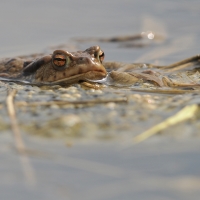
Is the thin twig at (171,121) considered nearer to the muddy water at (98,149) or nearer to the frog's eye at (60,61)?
the muddy water at (98,149)

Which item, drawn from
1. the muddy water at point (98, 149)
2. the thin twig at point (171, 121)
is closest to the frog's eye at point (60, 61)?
the muddy water at point (98, 149)

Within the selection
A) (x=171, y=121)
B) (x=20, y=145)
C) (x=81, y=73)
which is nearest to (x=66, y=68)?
(x=81, y=73)

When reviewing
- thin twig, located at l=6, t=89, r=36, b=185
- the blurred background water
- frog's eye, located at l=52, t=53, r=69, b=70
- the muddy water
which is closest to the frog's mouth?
frog's eye, located at l=52, t=53, r=69, b=70

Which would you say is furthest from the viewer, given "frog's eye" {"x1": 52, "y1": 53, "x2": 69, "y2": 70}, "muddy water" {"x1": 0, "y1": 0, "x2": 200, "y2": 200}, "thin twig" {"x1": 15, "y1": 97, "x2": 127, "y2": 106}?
"frog's eye" {"x1": 52, "y1": 53, "x2": 69, "y2": 70}

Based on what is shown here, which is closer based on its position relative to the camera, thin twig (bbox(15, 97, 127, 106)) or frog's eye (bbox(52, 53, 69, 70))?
thin twig (bbox(15, 97, 127, 106))

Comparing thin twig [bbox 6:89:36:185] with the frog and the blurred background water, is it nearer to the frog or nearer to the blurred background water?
the frog

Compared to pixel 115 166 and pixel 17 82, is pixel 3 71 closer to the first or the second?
pixel 17 82

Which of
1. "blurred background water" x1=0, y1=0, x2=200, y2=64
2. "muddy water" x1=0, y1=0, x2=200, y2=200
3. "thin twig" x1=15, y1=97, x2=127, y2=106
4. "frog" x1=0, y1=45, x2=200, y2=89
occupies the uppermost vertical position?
"blurred background water" x1=0, y1=0, x2=200, y2=64

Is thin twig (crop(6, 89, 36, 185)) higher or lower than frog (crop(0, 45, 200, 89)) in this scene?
lower
